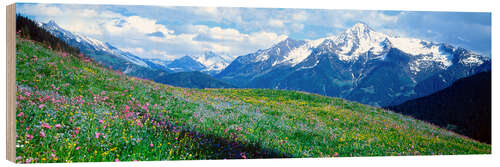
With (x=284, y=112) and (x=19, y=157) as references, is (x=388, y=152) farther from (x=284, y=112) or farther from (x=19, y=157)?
(x=19, y=157)

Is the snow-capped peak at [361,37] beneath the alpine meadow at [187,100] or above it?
above

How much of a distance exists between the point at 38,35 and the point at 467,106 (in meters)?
17.0

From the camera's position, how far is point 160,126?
29.7 ft

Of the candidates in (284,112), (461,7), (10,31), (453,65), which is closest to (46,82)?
(10,31)

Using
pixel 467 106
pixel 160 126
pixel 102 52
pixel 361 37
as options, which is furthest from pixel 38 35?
pixel 467 106

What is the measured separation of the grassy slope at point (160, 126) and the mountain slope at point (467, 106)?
682mm

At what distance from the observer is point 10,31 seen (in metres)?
9.35

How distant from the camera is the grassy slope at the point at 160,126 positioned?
7461 mm

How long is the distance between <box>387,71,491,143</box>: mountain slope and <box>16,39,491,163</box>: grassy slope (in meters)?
0.68

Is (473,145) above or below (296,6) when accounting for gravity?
below

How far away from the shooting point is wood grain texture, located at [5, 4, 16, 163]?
8.03 m

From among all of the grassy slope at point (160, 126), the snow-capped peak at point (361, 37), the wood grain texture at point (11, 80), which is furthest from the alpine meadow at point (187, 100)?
the snow-capped peak at point (361, 37)

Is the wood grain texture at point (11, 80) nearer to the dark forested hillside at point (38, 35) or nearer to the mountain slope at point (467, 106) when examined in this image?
the dark forested hillside at point (38, 35)

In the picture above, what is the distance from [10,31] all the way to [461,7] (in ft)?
52.5
